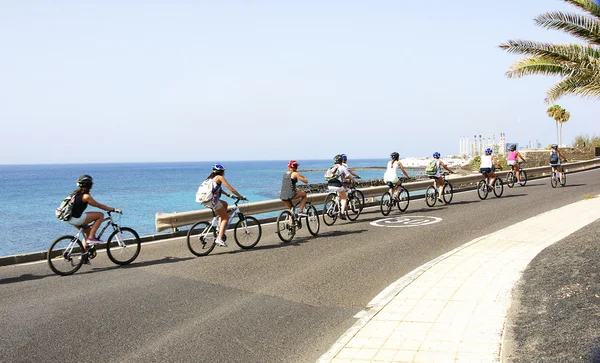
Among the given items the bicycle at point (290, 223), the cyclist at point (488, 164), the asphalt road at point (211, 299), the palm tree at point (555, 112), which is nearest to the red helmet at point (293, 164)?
the bicycle at point (290, 223)

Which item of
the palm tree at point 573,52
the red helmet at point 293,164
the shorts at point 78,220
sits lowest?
the shorts at point 78,220

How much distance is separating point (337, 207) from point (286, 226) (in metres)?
3.01

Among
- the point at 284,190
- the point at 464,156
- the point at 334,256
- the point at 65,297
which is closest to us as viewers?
the point at 65,297

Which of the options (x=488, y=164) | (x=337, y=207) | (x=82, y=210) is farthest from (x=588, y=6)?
(x=82, y=210)

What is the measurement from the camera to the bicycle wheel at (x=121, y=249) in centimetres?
964

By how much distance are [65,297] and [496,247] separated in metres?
7.77

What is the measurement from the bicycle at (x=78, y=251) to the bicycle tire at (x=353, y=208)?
674 cm

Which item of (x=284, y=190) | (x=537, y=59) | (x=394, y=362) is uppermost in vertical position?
(x=537, y=59)

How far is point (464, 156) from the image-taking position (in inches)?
6570

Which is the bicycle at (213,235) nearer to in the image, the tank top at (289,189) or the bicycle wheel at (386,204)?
the tank top at (289,189)

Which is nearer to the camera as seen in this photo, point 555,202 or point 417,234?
point 417,234

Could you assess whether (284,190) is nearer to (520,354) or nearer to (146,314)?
(146,314)

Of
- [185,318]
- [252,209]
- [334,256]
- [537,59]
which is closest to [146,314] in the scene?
[185,318]

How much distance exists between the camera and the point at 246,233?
1105 centimetres
